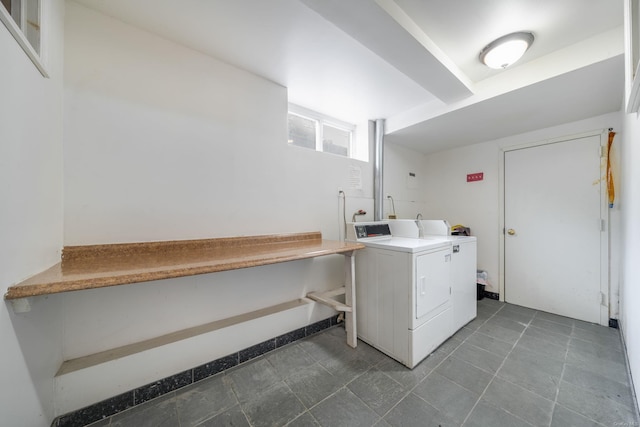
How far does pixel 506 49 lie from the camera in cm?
164

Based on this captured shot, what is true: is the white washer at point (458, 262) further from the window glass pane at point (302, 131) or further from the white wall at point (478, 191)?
the window glass pane at point (302, 131)

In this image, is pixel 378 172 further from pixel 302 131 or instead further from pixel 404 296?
pixel 404 296

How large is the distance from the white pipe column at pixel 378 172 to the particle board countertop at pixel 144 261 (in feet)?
4.05

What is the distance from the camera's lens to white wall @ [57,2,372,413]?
1.33 metres

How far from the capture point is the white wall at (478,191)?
308 cm

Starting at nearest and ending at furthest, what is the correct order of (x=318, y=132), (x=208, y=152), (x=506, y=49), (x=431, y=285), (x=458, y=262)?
(x=506, y=49) < (x=208, y=152) < (x=431, y=285) < (x=458, y=262) < (x=318, y=132)

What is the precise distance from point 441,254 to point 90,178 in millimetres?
2716

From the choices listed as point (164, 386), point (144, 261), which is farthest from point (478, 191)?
point (164, 386)

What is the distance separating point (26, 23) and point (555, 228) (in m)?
4.65

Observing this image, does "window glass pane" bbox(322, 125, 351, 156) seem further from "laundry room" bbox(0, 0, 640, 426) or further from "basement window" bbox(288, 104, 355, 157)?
"laundry room" bbox(0, 0, 640, 426)

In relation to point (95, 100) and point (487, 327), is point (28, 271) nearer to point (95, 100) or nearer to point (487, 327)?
point (95, 100)

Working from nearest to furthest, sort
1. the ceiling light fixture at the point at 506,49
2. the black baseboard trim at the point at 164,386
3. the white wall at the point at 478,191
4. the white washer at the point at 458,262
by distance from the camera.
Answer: the black baseboard trim at the point at 164,386, the ceiling light fixture at the point at 506,49, the white washer at the point at 458,262, the white wall at the point at 478,191

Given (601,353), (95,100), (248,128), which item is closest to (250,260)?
(248,128)

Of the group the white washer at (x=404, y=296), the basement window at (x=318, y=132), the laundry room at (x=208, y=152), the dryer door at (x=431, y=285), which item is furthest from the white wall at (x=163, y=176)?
the dryer door at (x=431, y=285)
